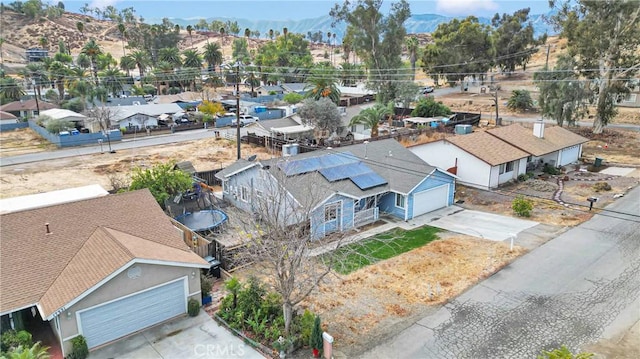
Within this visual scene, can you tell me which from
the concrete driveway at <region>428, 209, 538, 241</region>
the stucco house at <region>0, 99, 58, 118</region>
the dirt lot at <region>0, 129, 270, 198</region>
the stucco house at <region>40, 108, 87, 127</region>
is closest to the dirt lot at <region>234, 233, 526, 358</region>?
the concrete driveway at <region>428, 209, 538, 241</region>

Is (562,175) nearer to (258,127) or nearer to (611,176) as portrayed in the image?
(611,176)

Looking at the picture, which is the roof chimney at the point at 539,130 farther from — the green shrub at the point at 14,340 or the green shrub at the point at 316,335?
the green shrub at the point at 14,340

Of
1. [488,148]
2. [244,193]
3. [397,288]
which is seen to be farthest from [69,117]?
[397,288]

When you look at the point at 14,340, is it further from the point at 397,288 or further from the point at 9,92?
the point at 9,92

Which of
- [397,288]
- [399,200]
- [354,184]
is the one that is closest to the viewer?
[397,288]

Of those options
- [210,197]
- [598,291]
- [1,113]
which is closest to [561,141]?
[598,291]

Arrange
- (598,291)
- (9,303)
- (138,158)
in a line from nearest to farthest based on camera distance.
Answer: (9,303) < (598,291) < (138,158)

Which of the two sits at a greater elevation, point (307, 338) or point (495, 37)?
point (495, 37)

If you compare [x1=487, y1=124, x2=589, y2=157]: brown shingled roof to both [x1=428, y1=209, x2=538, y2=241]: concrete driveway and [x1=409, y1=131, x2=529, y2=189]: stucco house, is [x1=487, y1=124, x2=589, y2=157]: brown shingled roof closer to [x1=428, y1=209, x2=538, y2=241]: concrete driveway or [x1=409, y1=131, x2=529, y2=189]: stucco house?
[x1=409, y1=131, x2=529, y2=189]: stucco house
